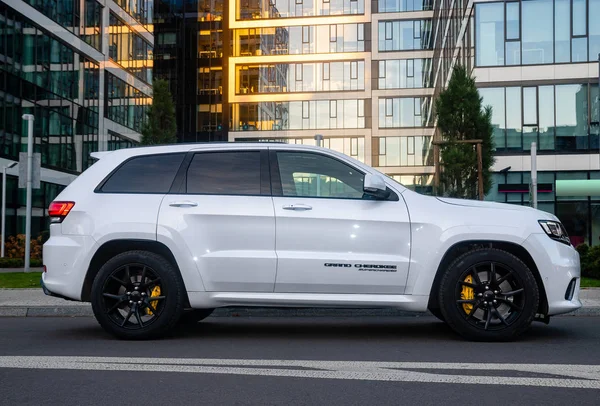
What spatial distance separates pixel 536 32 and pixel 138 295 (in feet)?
92.5

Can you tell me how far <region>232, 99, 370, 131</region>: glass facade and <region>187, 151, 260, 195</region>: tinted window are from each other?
189ft

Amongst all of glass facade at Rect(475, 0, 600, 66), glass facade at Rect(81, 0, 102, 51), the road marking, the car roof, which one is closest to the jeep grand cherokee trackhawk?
the car roof

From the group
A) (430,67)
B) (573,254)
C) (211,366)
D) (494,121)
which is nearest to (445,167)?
(494,121)

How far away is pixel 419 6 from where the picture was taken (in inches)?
2501

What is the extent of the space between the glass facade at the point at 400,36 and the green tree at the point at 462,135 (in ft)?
122

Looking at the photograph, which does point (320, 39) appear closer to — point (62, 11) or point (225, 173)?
point (62, 11)

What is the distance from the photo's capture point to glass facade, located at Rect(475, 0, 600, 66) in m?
31.6

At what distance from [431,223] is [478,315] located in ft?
2.95

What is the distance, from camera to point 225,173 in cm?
741

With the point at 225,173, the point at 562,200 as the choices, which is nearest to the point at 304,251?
the point at 225,173

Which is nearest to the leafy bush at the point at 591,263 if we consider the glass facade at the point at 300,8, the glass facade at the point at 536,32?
the glass facade at the point at 536,32

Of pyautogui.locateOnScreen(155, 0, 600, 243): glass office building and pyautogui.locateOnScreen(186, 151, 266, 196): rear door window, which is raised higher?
pyautogui.locateOnScreen(155, 0, 600, 243): glass office building

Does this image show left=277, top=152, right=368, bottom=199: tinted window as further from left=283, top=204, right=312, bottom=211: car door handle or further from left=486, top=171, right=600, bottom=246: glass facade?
left=486, top=171, right=600, bottom=246: glass facade

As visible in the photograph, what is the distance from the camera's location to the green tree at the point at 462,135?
26344 millimetres
